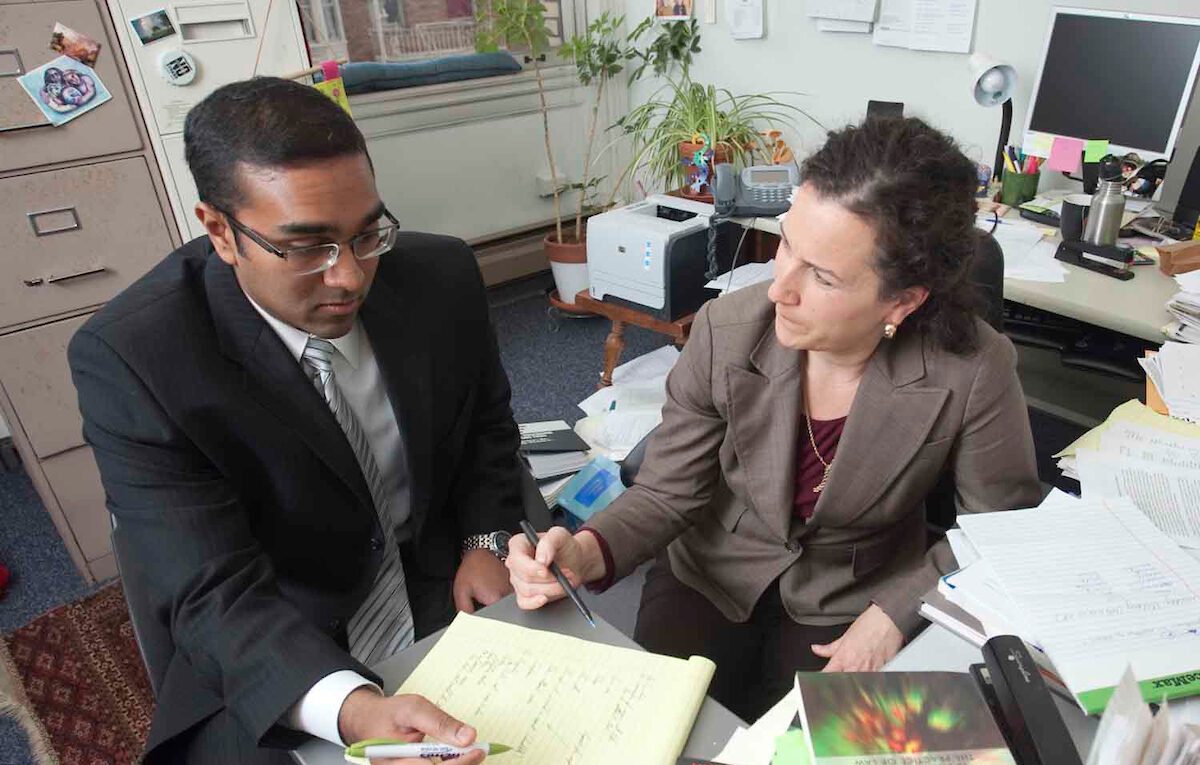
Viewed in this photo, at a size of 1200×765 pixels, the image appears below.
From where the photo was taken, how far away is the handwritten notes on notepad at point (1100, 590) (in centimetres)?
78

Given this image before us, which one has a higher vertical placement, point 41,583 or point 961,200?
point 961,200

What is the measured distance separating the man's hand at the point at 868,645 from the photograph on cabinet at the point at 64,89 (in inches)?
80.0

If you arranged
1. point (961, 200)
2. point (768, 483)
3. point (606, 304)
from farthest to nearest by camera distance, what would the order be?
1. point (606, 304)
2. point (768, 483)
3. point (961, 200)

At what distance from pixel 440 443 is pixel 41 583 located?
1630 mm

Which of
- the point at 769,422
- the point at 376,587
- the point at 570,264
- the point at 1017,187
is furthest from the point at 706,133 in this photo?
the point at 376,587

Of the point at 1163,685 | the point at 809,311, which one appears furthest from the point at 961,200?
the point at 1163,685

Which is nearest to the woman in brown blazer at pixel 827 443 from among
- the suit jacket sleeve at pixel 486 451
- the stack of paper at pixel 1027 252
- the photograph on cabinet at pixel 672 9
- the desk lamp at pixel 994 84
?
the suit jacket sleeve at pixel 486 451

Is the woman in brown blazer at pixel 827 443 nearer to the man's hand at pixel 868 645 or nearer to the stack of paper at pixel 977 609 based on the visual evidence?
the man's hand at pixel 868 645

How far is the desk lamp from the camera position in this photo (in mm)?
2266

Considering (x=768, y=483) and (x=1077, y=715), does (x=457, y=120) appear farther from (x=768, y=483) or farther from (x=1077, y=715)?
(x=1077, y=715)

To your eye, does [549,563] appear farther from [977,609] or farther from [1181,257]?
[1181,257]

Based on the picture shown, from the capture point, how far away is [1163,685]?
0.77 m

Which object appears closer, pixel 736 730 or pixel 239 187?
pixel 736 730

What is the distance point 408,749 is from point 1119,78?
2367 millimetres
